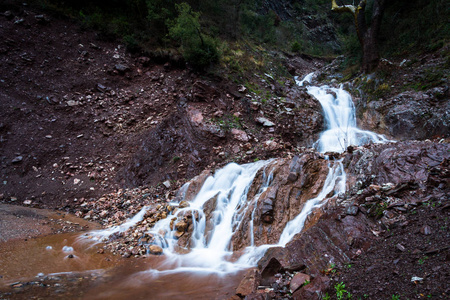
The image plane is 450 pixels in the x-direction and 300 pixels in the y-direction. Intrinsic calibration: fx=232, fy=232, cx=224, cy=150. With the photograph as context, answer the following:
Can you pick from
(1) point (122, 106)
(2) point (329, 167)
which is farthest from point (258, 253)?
(1) point (122, 106)

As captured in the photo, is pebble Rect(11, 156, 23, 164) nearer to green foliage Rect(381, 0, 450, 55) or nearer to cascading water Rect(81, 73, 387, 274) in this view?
cascading water Rect(81, 73, 387, 274)

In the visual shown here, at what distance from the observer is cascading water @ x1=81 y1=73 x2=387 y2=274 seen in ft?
21.0

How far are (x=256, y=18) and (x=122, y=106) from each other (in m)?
21.5

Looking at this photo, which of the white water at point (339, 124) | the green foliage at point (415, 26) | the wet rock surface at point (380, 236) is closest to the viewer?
the wet rock surface at point (380, 236)

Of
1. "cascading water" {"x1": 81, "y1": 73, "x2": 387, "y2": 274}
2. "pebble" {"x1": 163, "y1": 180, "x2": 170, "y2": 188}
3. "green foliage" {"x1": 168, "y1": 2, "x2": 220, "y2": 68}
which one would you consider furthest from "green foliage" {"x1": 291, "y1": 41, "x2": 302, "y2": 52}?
"pebble" {"x1": 163, "y1": 180, "x2": 170, "y2": 188}

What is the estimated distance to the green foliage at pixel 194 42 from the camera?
12539 millimetres

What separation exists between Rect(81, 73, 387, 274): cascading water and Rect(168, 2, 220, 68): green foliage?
23.3 feet

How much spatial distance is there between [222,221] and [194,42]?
10.2 m

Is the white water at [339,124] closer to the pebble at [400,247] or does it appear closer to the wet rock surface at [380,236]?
the wet rock surface at [380,236]

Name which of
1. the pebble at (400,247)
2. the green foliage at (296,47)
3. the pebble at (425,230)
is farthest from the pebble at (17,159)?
the green foliage at (296,47)

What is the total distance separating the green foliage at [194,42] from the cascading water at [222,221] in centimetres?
710

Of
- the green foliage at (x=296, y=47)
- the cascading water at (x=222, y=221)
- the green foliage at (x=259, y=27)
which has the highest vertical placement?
the green foliage at (x=259, y=27)

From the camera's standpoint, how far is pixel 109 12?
55.5ft

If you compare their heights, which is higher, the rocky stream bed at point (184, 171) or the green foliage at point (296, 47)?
the green foliage at point (296, 47)
